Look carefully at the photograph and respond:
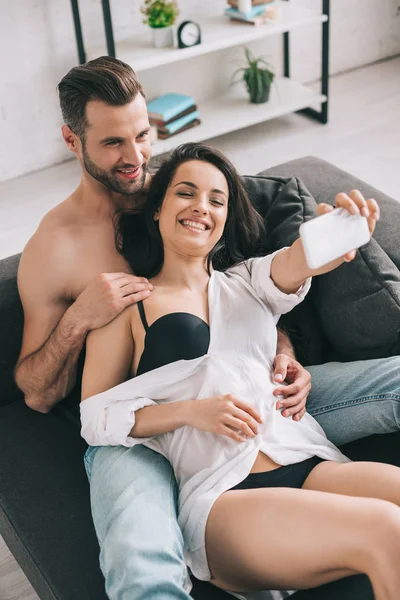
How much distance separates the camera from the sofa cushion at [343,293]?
6.42 feet

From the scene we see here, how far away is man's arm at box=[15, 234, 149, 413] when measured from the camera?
1880mm

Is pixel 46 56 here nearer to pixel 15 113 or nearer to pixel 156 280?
pixel 15 113

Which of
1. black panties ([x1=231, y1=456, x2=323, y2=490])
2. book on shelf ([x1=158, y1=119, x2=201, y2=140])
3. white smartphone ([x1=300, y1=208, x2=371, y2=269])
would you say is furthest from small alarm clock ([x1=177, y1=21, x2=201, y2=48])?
black panties ([x1=231, y1=456, x2=323, y2=490])

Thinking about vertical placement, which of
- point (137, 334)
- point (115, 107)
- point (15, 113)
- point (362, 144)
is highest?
point (115, 107)

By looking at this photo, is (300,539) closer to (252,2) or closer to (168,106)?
(168,106)

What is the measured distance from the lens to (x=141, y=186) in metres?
2.07

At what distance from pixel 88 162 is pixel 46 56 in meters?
1.81

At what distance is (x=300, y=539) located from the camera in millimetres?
1501

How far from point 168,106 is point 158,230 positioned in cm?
195

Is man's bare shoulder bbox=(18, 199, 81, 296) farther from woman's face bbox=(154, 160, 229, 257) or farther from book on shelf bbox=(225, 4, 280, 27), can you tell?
book on shelf bbox=(225, 4, 280, 27)

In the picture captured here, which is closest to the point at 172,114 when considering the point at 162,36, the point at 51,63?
the point at 162,36

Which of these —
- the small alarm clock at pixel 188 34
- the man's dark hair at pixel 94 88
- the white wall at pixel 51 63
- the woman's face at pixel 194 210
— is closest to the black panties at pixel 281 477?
the woman's face at pixel 194 210

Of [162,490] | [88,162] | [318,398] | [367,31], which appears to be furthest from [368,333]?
[367,31]

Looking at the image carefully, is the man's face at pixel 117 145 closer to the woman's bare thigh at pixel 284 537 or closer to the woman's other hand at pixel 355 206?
the woman's other hand at pixel 355 206
